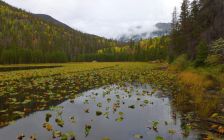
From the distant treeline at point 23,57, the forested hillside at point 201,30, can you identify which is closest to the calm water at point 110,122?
the forested hillside at point 201,30

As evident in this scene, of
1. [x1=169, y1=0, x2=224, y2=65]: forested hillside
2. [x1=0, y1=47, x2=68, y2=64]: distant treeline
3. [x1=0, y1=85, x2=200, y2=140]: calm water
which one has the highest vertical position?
[x1=169, y1=0, x2=224, y2=65]: forested hillside

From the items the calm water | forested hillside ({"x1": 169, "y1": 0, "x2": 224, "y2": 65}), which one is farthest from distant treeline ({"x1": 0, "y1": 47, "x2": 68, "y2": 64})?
the calm water

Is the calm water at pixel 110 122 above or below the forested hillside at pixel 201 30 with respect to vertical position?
below

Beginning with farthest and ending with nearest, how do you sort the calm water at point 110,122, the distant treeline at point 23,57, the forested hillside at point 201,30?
1. the distant treeline at point 23,57
2. the forested hillside at point 201,30
3. the calm water at point 110,122

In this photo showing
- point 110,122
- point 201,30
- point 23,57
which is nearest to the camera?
point 110,122

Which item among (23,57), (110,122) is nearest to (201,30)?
(110,122)

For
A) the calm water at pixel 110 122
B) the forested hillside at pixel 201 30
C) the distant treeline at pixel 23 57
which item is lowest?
the calm water at pixel 110 122

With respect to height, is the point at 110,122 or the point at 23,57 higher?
the point at 23,57

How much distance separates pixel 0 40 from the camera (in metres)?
191

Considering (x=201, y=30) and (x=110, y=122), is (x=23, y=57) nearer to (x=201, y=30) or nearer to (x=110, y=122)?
(x=201, y=30)

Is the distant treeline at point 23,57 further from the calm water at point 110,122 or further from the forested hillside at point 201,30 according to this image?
the calm water at point 110,122

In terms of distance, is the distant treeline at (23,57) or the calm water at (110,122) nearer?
the calm water at (110,122)

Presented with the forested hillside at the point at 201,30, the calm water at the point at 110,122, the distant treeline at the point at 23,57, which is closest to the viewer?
the calm water at the point at 110,122

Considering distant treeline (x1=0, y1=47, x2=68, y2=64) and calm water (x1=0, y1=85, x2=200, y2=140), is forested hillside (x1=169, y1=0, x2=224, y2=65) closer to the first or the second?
calm water (x1=0, y1=85, x2=200, y2=140)
